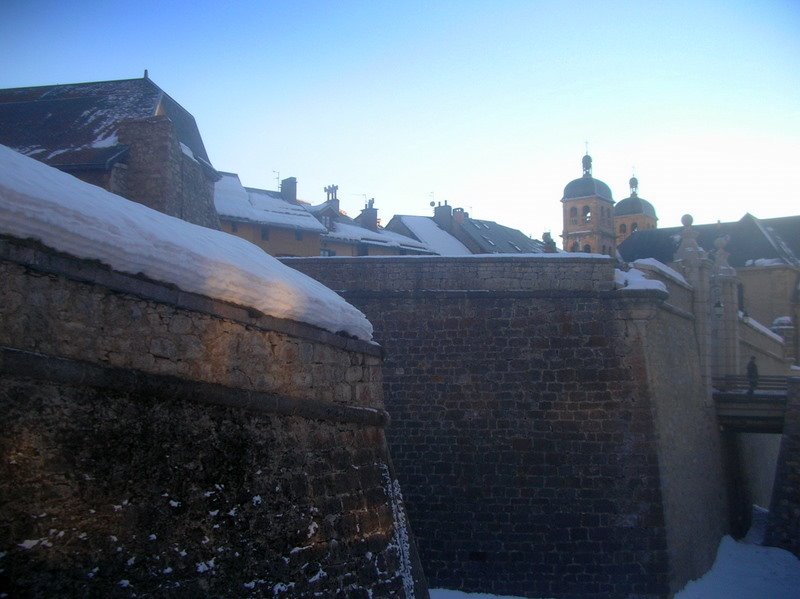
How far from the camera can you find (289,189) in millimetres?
34781

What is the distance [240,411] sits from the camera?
584 cm

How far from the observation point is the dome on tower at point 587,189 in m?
53.8

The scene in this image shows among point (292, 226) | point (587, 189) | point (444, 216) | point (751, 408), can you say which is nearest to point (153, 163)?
point (292, 226)

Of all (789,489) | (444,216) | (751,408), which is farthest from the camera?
(444,216)

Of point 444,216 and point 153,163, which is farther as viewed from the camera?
point 444,216

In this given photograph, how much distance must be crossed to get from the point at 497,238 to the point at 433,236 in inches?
184

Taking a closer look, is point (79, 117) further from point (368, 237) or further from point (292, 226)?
point (368, 237)

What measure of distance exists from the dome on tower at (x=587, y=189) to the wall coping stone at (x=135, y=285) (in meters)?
49.4

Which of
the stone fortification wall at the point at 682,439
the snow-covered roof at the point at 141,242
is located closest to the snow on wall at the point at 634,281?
the stone fortification wall at the point at 682,439

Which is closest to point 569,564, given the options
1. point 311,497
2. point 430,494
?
point 430,494

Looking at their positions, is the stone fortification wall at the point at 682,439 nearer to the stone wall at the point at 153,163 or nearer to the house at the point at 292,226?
the stone wall at the point at 153,163

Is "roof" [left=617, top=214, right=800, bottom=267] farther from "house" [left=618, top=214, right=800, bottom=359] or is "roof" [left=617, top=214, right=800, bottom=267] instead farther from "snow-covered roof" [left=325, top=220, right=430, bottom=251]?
"snow-covered roof" [left=325, top=220, right=430, bottom=251]

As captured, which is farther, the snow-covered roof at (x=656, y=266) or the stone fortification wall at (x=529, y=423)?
the snow-covered roof at (x=656, y=266)

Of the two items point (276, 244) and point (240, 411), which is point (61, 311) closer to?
point (240, 411)
